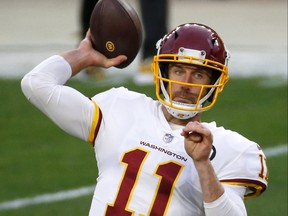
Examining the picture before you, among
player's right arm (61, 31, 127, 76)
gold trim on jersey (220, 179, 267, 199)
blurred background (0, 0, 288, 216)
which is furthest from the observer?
blurred background (0, 0, 288, 216)

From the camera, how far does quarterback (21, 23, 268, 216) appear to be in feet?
14.6

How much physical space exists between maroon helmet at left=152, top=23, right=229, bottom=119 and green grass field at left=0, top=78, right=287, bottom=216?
8.22 ft

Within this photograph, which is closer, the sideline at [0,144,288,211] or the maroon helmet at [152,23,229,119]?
the maroon helmet at [152,23,229,119]

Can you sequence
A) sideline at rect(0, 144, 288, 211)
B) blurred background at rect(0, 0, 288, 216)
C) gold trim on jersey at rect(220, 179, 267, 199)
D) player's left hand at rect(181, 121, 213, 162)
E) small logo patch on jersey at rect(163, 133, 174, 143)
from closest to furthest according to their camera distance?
player's left hand at rect(181, 121, 213, 162)
gold trim on jersey at rect(220, 179, 267, 199)
small logo patch on jersey at rect(163, 133, 174, 143)
sideline at rect(0, 144, 288, 211)
blurred background at rect(0, 0, 288, 216)

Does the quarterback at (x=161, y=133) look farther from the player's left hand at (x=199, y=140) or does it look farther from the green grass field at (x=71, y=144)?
the green grass field at (x=71, y=144)

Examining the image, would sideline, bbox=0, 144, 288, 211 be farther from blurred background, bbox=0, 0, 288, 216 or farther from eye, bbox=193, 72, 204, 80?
eye, bbox=193, 72, 204, 80

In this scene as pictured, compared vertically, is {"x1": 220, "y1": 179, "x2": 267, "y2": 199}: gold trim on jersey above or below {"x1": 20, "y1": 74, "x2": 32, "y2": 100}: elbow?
below

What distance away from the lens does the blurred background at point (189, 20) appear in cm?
1165

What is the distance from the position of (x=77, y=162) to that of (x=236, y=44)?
5.34m

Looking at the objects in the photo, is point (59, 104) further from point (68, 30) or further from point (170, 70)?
point (68, 30)

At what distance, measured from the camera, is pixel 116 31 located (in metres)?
4.87

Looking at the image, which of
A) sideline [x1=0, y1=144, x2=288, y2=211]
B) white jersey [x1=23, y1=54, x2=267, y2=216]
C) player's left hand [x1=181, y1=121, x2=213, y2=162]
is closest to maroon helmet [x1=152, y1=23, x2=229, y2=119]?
white jersey [x1=23, y1=54, x2=267, y2=216]

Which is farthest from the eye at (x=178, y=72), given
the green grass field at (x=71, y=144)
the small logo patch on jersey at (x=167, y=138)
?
the green grass field at (x=71, y=144)

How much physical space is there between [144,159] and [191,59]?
1.54 feet
